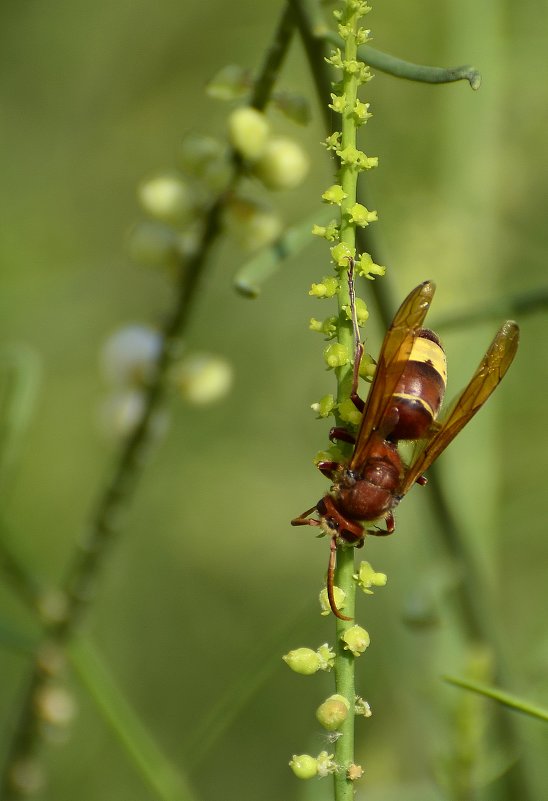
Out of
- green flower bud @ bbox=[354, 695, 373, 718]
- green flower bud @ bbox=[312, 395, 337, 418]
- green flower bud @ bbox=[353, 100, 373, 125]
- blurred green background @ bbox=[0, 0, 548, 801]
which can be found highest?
blurred green background @ bbox=[0, 0, 548, 801]

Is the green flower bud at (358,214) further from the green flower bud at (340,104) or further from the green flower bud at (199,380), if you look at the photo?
the green flower bud at (199,380)

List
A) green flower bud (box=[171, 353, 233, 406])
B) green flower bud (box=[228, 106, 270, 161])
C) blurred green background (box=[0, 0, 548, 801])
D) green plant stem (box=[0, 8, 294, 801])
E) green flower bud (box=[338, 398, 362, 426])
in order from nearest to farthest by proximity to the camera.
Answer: green flower bud (box=[338, 398, 362, 426]), green flower bud (box=[228, 106, 270, 161]), green plant stem (box=[0, 8, 294, 801]), green flower bud (box=[171, 353, 233, 406]), blurred green background (box=[0, 0, 548, 801])

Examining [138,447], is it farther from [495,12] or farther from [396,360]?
[495,12]

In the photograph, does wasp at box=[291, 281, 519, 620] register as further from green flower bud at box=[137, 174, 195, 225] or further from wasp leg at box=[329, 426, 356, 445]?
green flower bud at box=[137, 174, 195, 225]

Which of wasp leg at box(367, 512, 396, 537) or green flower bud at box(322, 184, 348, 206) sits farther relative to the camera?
wasp leg at box(367, 512, 396, 537)

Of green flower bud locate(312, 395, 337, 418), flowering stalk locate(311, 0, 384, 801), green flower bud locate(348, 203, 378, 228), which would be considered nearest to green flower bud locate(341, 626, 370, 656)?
flowering stalk locate(311, 0, 384, 801)

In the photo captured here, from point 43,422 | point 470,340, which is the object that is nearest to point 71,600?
point 470,340

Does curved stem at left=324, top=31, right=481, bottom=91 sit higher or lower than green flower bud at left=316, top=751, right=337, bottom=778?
higher

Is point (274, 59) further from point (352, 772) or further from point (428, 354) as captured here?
point (352, 772)
